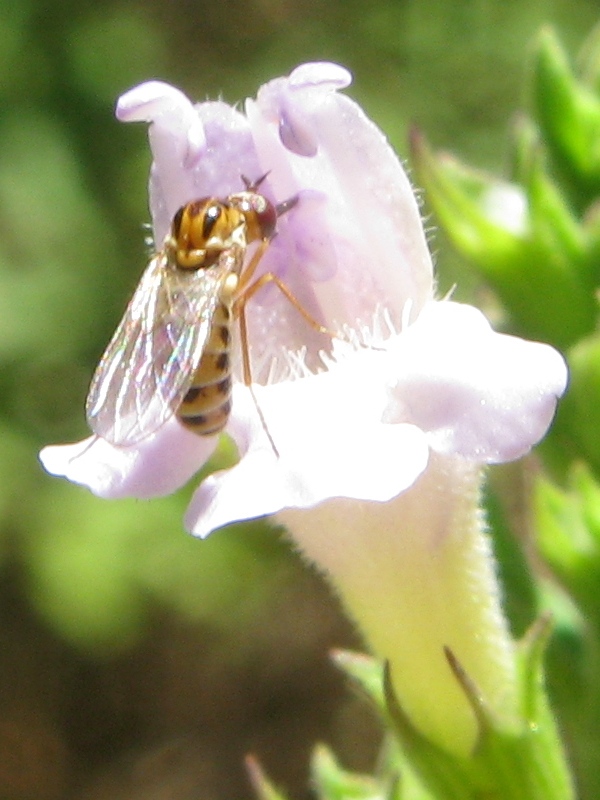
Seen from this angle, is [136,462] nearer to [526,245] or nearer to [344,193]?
[344,193]

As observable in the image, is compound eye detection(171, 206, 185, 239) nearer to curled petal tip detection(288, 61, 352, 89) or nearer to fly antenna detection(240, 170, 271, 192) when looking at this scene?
fly antenna detection(240, 170, 271, 192)

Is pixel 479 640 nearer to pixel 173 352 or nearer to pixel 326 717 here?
pixel 173 352

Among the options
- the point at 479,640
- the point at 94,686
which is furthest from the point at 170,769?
the point at 479,640

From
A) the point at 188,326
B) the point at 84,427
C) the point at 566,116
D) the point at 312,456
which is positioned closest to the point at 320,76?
the point at 188,326

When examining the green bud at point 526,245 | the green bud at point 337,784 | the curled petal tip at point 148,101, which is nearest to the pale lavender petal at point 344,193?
the curled petal tip at point 148,101

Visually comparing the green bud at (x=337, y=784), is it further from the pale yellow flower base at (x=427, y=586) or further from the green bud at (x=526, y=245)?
the green bud at (x=526, y=245)

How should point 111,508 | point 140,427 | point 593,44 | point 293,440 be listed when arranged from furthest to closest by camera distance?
point 111,508 → point 593,44 → point 140,427 → point 293,440
